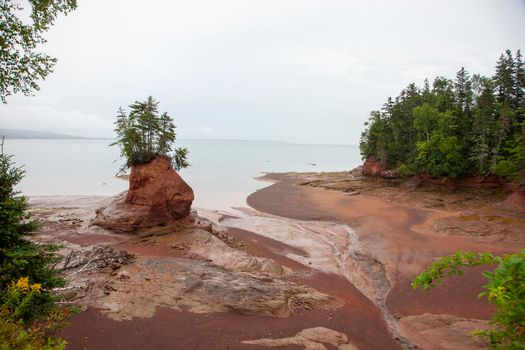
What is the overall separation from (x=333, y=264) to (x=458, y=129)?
32.2 metres

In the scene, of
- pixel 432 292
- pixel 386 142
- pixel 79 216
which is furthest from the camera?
pixel 386 142

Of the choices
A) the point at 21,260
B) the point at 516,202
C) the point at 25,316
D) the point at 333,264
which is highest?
the point at 21,260

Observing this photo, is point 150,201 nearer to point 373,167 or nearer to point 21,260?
point 21,260

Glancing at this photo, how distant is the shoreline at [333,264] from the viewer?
9.88m

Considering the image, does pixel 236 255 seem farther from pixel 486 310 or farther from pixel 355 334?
pixel 486 310

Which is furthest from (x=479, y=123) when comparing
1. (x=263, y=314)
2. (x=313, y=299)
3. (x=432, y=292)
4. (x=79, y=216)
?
(x=79, y=216)

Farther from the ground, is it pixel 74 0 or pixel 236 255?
pixel 74 0

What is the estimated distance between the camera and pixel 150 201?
19.6m

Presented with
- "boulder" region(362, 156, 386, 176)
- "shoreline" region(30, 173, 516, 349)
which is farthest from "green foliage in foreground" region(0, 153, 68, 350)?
"boulder" region(362, 156, 386, 176)

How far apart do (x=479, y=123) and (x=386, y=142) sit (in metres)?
14.8

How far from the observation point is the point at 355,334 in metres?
10.5

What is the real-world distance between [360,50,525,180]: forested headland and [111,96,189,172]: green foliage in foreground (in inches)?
1244

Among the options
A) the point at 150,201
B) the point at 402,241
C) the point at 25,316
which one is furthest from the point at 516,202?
the point at 25,316

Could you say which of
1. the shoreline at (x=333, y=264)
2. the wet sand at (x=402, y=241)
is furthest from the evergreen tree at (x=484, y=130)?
the wet sand at (x=402, y=241)
